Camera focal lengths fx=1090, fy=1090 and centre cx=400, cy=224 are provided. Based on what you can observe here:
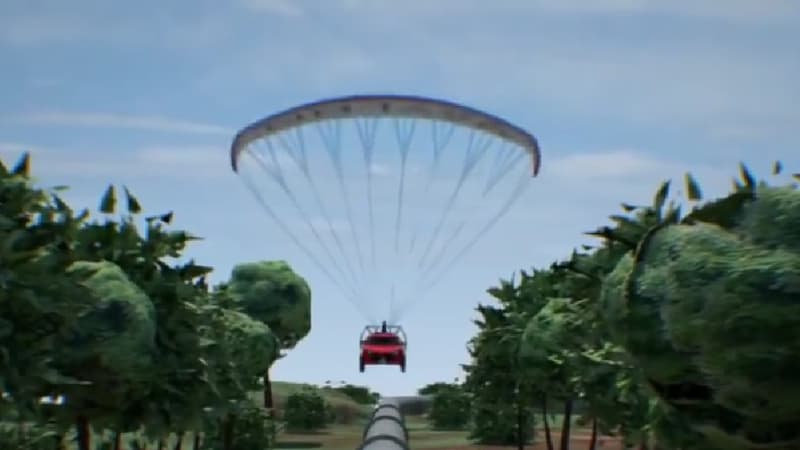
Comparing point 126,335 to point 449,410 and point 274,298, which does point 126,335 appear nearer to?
point 274,298

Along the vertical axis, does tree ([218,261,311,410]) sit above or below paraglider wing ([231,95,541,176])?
below

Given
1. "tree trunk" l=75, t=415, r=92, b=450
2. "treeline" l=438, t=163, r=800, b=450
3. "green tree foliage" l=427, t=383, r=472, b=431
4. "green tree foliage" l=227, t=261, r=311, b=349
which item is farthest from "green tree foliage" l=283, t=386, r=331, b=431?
"treeline" l=438, t=163, r=800, b=450

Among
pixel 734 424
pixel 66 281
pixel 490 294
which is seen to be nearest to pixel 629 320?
pixel 734 424

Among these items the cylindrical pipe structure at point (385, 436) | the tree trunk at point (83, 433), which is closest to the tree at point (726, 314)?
the cylindrical pipe structure at point (385, 436)

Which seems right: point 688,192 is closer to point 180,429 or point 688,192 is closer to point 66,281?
point 66,281

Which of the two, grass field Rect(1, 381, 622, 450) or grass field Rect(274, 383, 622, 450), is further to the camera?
grass field Rect(274, 383, 622, 450)

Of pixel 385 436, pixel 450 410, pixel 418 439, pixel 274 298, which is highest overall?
pixel 274 298

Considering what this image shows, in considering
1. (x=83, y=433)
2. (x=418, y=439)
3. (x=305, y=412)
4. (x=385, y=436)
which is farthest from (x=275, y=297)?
(x=385, y=436)

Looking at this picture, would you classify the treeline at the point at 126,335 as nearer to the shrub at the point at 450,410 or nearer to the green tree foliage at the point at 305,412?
the green tree foliage at the point at 305,412

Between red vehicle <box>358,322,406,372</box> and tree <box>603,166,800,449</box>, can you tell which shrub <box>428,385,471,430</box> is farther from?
tree <box>603,166,800,449</box>
